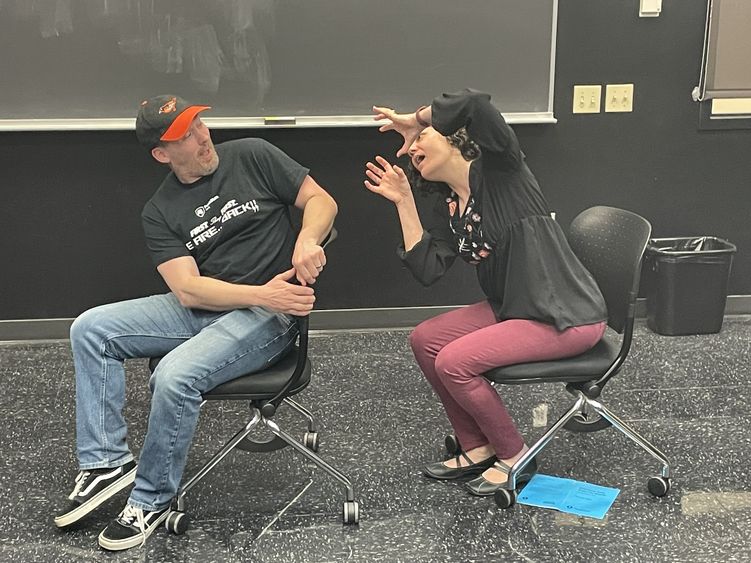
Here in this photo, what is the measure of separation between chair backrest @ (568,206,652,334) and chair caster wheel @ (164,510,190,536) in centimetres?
132

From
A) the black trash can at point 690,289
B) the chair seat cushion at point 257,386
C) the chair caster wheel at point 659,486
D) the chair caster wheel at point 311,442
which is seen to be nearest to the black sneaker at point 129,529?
the chair seat cushion at point 257,386

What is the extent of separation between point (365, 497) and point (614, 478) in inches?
29.2

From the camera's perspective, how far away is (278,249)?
2354 millimetres

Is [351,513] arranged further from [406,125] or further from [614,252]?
[406,125]

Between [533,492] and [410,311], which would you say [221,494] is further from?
[410,311]

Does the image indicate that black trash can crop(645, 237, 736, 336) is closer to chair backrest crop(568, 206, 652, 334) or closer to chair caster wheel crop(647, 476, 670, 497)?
chair backrest crop(568, 206, 652, 334)

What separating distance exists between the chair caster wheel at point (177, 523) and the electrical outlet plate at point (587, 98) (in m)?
2.47

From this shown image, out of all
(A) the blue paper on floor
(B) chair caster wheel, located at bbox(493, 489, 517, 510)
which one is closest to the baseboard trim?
(A) the blue paper on floor

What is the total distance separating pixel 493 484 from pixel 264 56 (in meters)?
2.08

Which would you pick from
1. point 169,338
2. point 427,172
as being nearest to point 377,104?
point 427,172

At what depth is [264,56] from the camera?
11.4 ft

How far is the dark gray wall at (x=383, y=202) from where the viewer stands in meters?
3.55

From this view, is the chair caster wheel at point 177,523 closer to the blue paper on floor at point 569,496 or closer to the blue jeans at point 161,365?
the blue jeans at point 161,365

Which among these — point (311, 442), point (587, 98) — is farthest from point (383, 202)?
point (311, 442)
